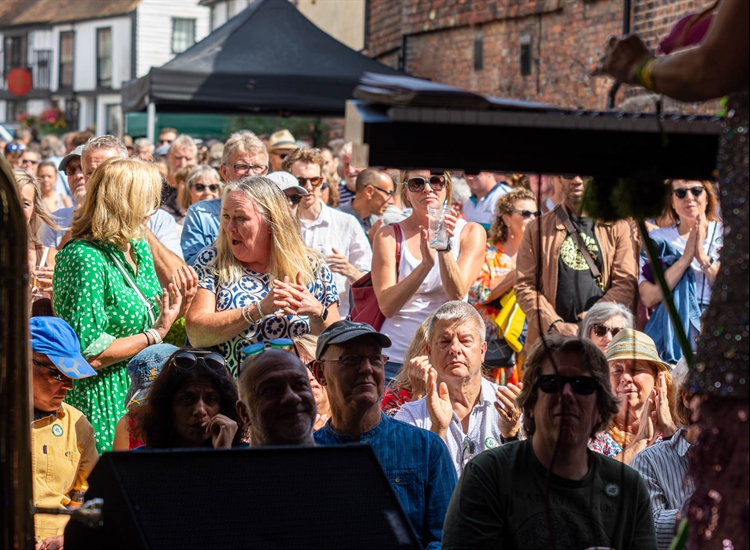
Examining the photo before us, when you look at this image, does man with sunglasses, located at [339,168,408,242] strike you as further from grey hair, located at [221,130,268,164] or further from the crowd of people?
grey hair, located at [221,130,268,164]

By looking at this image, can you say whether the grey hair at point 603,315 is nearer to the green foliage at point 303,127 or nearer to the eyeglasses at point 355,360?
the eyeglasses at point 355,360

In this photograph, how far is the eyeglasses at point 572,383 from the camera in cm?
313

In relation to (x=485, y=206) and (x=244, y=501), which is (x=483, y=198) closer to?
(x=485, y=206)

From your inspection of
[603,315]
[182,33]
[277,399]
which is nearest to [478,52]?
[603,315]

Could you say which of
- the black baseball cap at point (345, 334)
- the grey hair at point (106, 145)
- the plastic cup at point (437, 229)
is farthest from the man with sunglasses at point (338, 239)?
the black baseball cap at point (345, 334)

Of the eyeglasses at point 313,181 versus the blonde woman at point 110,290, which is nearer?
the blonde woman at point 110,290

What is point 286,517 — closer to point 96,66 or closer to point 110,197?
point 110,197

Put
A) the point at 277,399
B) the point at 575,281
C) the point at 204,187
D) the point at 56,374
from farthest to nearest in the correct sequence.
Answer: the point at 204,187 → the point at 575,281 → the point at 56,374 → the point at 277,399

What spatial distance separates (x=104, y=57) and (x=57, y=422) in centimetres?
5229

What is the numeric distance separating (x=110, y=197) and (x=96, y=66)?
5193cm

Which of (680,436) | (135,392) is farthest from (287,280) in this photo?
(680,436)

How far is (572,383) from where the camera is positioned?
3.19 meters

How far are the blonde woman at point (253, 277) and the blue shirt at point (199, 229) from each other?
106 cm

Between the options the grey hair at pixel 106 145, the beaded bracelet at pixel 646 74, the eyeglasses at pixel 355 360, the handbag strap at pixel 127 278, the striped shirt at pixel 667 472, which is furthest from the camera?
the grey hair at pixel 106 145
